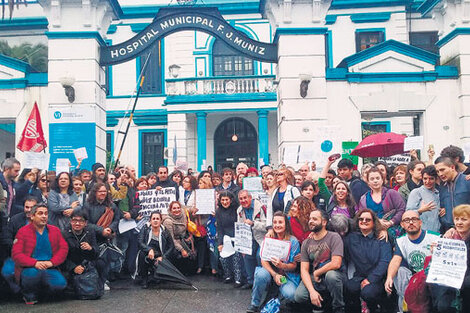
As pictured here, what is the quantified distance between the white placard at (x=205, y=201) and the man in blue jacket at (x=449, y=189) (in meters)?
3.83

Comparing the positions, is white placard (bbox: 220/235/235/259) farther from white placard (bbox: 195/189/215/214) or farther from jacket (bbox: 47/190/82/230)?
jacket (bbox: 47/190/82/230)

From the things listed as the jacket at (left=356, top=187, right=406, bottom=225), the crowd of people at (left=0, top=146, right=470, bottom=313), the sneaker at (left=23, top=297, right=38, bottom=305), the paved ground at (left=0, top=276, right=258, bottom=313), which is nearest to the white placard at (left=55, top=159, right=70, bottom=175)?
the crowd of people at (left=0, top=146, right=470, bottom=313)

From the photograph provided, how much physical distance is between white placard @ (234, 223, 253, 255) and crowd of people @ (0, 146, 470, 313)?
0.23 meters

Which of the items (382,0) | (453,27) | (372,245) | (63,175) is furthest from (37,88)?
(382,0)

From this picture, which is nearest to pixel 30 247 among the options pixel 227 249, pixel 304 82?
pixel 227 249

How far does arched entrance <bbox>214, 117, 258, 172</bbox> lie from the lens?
22328 mm

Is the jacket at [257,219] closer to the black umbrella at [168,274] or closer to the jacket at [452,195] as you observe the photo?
the black umbrella at [168,274]

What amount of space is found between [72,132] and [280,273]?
6.43 metres

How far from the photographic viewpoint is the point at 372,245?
244 inches

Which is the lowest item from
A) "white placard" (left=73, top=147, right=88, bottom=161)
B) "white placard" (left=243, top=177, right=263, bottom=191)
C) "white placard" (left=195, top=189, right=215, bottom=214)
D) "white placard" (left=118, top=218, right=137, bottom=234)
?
"white placard" (left=118, top=218, right=137, bottom=234)

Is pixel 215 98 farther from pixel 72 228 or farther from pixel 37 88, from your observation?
pixel 72 228

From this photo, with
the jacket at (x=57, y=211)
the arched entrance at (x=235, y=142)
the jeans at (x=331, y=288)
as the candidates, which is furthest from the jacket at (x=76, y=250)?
the arched entrance at (x=235, y=142)

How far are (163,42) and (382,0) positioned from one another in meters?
10.5

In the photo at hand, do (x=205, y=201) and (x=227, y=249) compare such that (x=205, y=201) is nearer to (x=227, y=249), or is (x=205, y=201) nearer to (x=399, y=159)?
(x=227, y=249)
